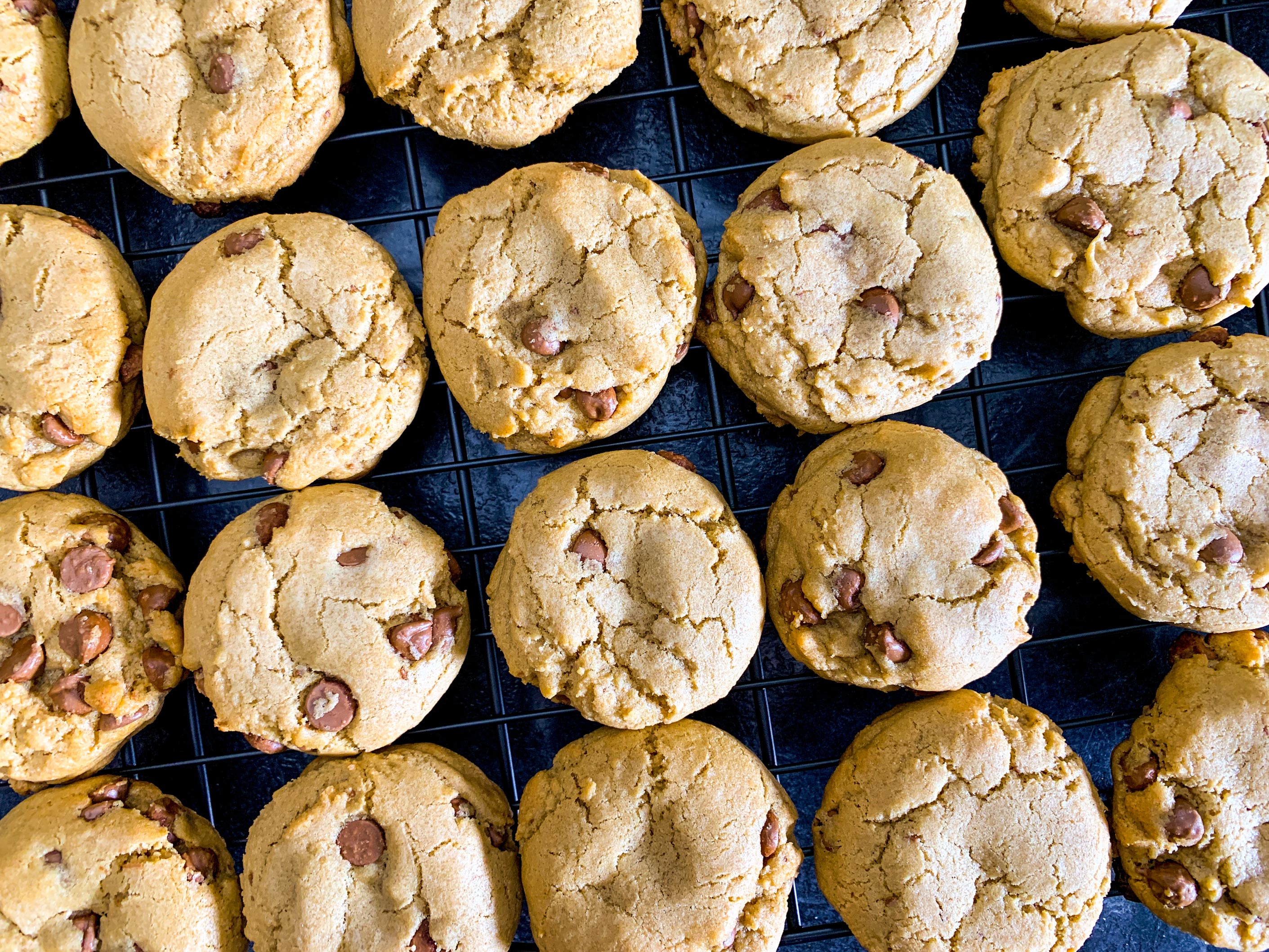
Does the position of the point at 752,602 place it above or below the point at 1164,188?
below

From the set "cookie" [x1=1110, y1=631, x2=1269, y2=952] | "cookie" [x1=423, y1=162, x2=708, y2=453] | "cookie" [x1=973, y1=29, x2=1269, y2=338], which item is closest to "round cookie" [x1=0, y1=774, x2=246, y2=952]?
"cookie" [x1=423, y1=162, x2=708, y2=453]

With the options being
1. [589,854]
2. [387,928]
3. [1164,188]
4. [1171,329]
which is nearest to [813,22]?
[1164,188]

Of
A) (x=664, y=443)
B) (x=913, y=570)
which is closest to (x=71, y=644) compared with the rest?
(x=664, y=443)

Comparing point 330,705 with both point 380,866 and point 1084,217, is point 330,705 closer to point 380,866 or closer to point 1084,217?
point 380,866

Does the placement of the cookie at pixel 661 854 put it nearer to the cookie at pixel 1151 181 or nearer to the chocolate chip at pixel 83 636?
the chocolate chip at pixel 83 636

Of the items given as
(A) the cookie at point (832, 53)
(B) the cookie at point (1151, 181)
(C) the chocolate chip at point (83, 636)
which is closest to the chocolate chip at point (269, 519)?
(C) the chocolate chip at point (83, 636)

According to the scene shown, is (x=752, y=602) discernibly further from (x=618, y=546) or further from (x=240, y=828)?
(x=240, y=828)
